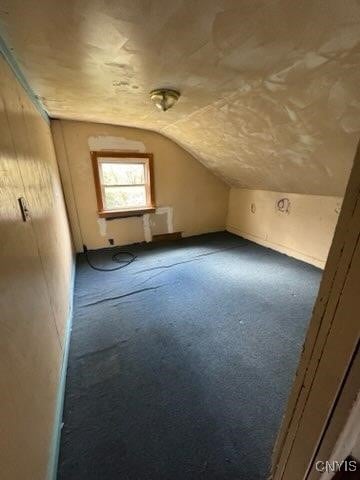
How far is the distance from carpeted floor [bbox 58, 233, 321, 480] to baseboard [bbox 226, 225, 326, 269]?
0.85ft

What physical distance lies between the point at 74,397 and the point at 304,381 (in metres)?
1.29

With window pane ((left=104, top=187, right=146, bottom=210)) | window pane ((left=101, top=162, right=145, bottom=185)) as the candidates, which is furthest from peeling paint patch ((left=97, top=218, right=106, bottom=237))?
window pane ((left=101, top=162, right=145, bottom=185))

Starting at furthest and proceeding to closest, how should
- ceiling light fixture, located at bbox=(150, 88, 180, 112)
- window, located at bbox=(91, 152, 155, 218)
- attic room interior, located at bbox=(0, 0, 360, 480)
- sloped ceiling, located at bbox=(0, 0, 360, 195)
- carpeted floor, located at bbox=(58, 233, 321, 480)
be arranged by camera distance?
window, located at bbox=(91, 152, 155, 218), ceiling light fixture, located at bbox=(150, 88, 180, 112), carpeted floor, located at bbox=(58, 233, 321, 480), sloped ceiling, located at bbox=(0, 0, 360, 195), attic room interior, located at bbox=(0, 0, 360, 480)

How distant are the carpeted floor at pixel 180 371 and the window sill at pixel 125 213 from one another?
36.5 inches

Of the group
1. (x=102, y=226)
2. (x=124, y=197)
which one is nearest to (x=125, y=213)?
(x=124, y=197)

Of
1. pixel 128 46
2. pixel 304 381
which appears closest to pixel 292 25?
pixel 128 46

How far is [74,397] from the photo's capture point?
1232 mm

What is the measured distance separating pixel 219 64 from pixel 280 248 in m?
2.73

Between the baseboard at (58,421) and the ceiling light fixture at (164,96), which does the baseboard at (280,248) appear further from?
the baseboard at (58,421)

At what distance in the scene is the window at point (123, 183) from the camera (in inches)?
119

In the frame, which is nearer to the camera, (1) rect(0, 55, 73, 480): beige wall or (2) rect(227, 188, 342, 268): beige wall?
(1) rect(0, 55, 73, 480): beige wall

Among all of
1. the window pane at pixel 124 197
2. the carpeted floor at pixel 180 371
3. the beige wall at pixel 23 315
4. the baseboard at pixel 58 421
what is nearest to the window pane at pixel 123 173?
the window pane at pixel 124 197

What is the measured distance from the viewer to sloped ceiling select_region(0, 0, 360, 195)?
87 centimetres

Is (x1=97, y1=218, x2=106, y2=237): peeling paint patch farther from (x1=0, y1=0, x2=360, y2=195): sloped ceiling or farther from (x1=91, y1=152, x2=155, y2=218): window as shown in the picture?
(x1=0, y1=0, x2=360, y2=195): sloped ceiling
